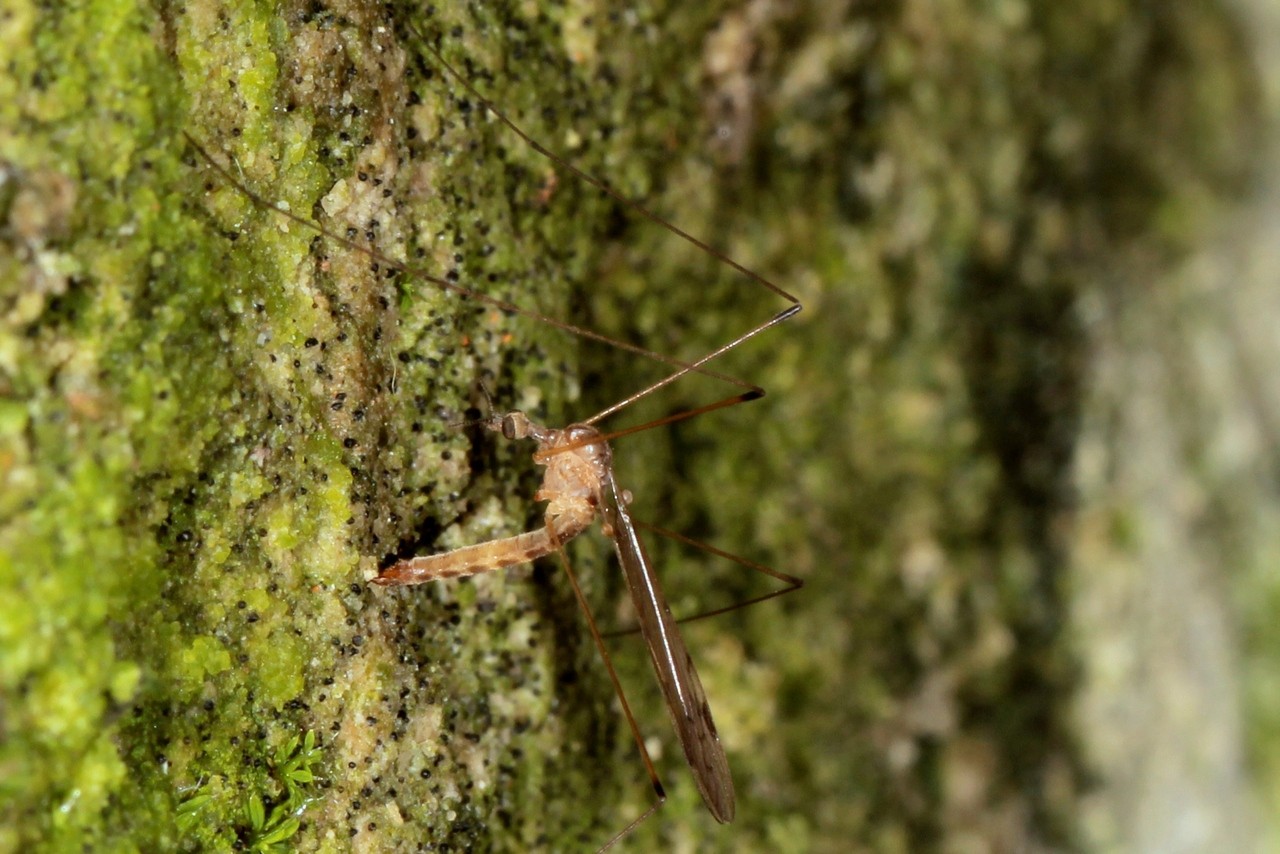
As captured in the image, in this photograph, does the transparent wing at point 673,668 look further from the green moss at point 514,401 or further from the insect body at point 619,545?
the green moss at point 514,401

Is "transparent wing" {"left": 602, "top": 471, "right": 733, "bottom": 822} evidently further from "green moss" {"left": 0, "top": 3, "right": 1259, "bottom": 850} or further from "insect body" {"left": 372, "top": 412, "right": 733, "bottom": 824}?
"green moss" {"left": 0, "top": 3, "right": 1259, "bottom": 850}

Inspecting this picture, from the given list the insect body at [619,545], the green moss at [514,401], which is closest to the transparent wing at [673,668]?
the insect body at [619,545]

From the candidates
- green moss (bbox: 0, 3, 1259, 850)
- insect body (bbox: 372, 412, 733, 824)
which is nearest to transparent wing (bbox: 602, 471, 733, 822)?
insect body (bbox: 372, 412, 733, 824)

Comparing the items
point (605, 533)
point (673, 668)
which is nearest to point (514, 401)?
point (605, 533)

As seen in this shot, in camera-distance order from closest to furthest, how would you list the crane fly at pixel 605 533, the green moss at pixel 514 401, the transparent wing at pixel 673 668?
the green moss at pixel 514 401, the crane fly at pixel 605 533, the transparent wing at pixel 673 668

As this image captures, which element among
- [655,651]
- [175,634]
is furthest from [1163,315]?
[175,634]

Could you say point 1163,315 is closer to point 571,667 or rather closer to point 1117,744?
point 1117,744
